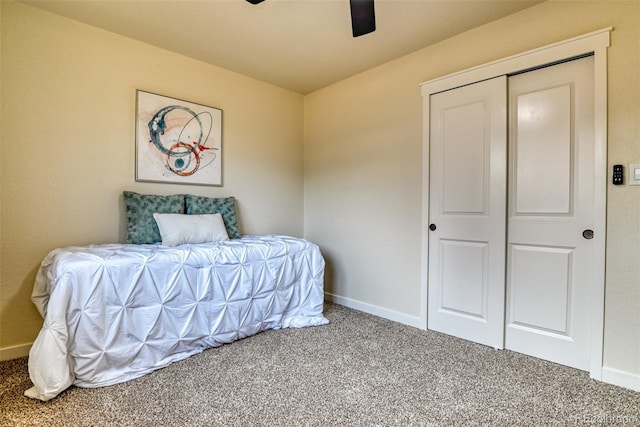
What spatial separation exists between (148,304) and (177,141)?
4.91 ft

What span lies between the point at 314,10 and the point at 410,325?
265 cm

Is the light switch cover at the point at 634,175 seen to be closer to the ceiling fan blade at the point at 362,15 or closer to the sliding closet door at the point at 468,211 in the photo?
the sliding closet door at the point at 468,211

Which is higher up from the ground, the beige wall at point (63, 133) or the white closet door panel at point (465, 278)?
the beige wall at point (63, 133)

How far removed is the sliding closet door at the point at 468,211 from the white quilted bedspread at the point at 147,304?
3.76ft

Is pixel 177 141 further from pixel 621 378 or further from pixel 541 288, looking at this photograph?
pixel 621 378

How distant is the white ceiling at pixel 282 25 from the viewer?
7.02 ft

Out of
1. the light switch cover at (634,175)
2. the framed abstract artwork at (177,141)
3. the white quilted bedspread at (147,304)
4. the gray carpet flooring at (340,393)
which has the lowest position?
the gray carpet flooring at (340,393)

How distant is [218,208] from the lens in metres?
2.97

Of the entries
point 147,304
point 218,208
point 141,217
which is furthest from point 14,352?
point 218,208

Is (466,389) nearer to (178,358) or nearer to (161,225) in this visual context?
(178,358)

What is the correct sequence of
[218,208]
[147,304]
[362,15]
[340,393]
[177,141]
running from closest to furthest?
[362,15], [340,393], [147,304], [177,141], [218,208]

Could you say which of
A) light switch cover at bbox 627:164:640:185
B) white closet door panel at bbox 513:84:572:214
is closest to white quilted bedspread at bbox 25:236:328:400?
white closet door panel at bbox 513:84:572:214

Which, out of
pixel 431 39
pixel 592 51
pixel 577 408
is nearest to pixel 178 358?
pixel 577 408

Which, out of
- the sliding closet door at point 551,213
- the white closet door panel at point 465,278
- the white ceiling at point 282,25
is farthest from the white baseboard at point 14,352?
the sliding closet door at point 551,213
